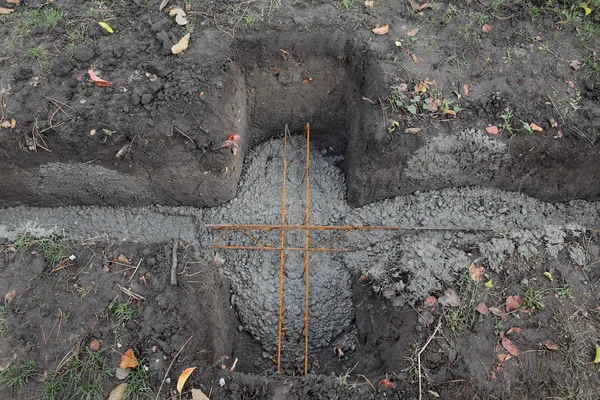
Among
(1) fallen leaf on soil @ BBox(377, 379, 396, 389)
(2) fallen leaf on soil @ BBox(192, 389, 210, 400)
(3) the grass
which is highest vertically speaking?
(1) fallen leaf on soil @ BBox(377, 379, 396, 389)

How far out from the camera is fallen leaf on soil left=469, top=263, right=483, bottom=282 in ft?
11.5

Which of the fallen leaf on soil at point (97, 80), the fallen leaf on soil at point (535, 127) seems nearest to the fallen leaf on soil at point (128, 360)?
the fallen leaf on soil at point (97, 80)

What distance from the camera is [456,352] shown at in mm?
3254

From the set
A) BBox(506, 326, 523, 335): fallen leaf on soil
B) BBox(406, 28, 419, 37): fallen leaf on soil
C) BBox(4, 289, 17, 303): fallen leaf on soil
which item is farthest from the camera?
BBox(406, 28, 419, 37): fallen leaf on soil

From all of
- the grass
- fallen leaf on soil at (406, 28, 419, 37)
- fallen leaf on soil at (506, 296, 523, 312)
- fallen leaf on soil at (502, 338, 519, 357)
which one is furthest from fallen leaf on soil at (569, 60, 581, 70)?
the grass

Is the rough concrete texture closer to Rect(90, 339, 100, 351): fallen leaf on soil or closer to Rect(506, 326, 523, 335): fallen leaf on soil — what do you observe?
Rect(506, 326, 523, 335): fallen leaf on soil

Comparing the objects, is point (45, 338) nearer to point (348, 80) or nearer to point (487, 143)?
point (348, 80)

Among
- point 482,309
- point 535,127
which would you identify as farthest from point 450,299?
point 535,127

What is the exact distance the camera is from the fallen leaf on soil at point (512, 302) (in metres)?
3.39

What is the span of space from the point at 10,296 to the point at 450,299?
3585mm

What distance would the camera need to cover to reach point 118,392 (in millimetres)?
3053

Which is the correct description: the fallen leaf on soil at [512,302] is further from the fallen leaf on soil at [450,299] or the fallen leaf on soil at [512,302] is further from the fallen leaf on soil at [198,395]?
the fallen leaf on soil at [198,395]

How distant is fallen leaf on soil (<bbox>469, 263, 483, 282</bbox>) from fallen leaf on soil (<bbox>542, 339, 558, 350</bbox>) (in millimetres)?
642

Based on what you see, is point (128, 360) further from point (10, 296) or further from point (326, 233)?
point (326, 233)
